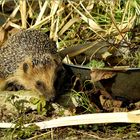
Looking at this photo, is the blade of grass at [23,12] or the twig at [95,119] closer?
the twig at [95,119]

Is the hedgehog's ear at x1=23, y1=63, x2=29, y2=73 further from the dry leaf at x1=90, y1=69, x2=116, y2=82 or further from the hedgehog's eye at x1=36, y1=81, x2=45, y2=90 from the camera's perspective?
the dry leaf at x1=90, y1=69, x2=116, y2=82

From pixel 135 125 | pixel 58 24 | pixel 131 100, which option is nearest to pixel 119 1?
pixel 58 24

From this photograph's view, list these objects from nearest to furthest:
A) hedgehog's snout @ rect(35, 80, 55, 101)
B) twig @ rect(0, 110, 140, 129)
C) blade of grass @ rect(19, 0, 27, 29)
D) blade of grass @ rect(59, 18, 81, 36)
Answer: twig @ rect(0, 110, 140, 129)
hedgehog's snout @ rect(35, 80, 55, 101)
blade of grass @ rect(59, 18, 81, 36)
blade of grass @ rect(19, 0, 27, 29)

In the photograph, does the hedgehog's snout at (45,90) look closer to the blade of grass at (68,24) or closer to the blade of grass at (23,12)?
the blade of grass at (68,24)

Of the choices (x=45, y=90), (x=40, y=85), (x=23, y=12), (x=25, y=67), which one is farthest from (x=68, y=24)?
(x=45, y=90)

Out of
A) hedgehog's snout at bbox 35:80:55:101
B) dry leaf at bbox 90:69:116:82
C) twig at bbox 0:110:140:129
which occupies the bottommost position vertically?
twig at bbox 0:110:140:129

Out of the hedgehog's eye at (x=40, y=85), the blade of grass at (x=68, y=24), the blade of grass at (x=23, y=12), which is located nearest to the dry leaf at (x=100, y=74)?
the hedgehog's eye at (x=40, y=85)

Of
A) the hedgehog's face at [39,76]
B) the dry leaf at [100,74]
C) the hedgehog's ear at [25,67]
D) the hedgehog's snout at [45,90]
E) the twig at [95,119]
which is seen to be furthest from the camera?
the hedgehog's ear at [25,67]

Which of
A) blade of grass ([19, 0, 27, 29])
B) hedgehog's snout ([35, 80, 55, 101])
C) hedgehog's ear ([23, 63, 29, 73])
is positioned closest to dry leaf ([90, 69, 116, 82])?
hedgehog's snout ([35, 80, 55, 101])
